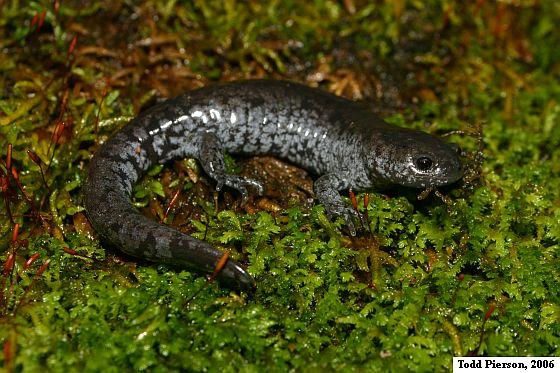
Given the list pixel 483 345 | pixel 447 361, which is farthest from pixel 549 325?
pixel 447 361

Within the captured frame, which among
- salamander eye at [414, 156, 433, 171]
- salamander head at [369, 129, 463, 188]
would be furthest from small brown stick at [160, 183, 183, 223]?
salamander eye at [414, 156, 433, 171]

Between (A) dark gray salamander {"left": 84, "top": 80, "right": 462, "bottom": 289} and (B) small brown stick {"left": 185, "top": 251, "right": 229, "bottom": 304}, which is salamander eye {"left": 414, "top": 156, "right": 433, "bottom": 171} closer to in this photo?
(A) dark gray salamander {"left": 84, "top": 80, "right": 462, "bottom": 289}

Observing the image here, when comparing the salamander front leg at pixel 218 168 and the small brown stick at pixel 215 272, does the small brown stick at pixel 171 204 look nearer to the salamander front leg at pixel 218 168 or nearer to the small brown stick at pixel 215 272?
the salamander front leg at pixel 218 168

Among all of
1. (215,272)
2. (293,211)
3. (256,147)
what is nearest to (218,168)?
(256,147)

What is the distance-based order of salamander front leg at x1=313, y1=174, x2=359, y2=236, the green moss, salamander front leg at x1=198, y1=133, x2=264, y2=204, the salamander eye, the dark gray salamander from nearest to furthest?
the green moss
the dark gray salamander
the salamander eye
salamander front leg at x1=313, y1=174, x2=359, y2=236
salamander front leg at x1=198, y1=133, x2=264, y2=204

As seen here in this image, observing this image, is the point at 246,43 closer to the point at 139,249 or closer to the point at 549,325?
the point at 139,249

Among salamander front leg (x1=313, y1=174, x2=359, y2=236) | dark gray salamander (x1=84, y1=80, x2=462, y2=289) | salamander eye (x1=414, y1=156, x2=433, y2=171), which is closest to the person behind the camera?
dark gray salamander (x1=84, y1=80, x2=462, y2=289)

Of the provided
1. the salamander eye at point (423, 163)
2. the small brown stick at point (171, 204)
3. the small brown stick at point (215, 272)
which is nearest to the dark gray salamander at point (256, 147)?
the salamander eye at point (423, 163)
